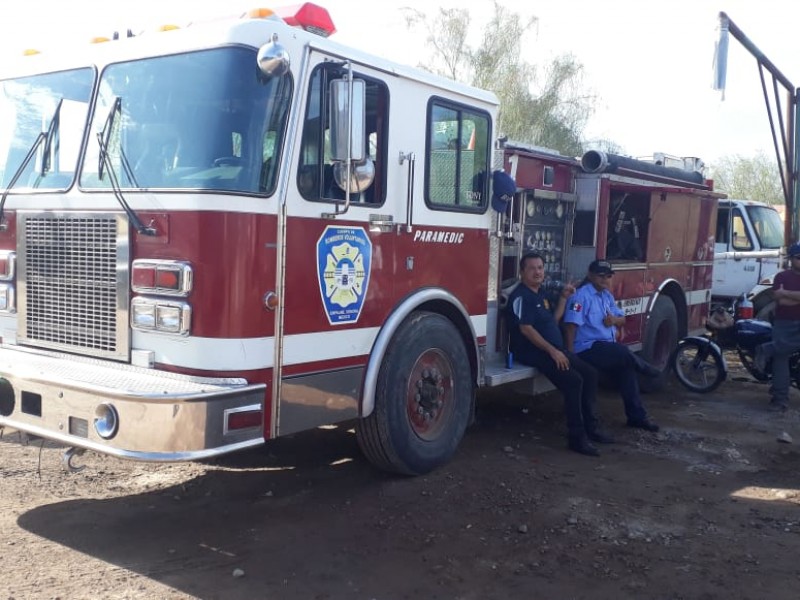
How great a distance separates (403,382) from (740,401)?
4.86 m

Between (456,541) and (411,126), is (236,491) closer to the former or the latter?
(456,541)

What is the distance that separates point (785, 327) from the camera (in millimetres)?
7891

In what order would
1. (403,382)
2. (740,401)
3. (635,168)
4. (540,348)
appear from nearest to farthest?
(403,382) → (540,348) → (635,168) → (740,401)

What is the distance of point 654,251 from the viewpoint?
831cm

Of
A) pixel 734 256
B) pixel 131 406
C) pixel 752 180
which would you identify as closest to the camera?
pixel 131 406

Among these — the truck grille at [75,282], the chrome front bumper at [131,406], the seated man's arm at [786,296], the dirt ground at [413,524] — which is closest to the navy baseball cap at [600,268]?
the dirt ground at [413,524]

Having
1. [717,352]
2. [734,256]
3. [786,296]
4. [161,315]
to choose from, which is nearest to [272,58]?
[161,315]

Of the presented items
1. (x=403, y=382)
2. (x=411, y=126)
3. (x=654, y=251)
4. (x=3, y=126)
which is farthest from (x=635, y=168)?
(x=3, y=126)

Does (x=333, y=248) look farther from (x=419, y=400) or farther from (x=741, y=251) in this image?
(x=741, y=251)

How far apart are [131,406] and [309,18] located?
2.31 metres

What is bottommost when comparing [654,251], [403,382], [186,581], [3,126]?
[186,581]

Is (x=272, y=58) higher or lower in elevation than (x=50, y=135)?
higher

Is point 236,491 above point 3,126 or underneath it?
underneath

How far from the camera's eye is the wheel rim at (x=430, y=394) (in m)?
5.36
